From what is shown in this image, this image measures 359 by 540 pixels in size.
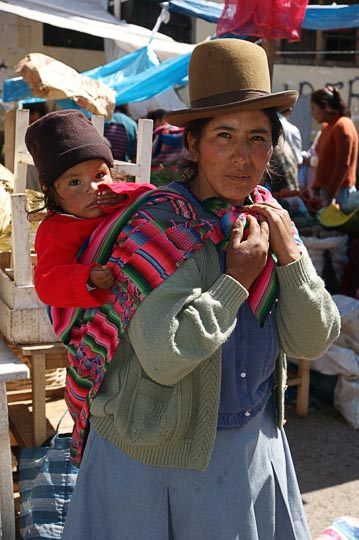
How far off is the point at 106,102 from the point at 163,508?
3.14 m

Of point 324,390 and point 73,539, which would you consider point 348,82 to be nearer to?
point 324,390

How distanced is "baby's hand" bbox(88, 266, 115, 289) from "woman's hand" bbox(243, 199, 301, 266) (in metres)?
0.34

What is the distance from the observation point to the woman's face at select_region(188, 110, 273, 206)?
4.88 ft

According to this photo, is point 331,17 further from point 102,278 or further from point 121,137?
point 102,278

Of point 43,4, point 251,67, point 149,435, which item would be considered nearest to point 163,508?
point 149,435

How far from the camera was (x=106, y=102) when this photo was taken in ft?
13.8

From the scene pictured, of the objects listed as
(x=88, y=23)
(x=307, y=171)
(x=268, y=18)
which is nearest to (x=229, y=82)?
(x=268, y=18)

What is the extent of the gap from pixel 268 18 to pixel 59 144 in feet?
12.2

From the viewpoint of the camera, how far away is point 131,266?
1443mm

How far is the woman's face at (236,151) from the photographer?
1487mm

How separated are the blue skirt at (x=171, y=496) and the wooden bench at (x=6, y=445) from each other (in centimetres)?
61

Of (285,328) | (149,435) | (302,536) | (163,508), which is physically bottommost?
(302,536)

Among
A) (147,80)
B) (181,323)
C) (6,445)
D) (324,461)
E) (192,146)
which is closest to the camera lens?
(181,323)

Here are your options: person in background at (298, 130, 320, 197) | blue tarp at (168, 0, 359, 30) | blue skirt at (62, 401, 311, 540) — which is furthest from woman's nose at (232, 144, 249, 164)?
person in background at (298, 130, 320, 197)
